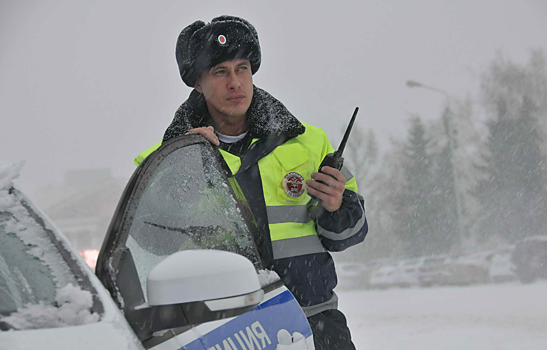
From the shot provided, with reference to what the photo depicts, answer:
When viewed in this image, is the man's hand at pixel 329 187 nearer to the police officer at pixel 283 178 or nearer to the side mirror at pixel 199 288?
the police officer at pixel 283 178

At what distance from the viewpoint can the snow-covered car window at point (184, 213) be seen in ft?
4.18

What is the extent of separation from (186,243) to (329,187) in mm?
797

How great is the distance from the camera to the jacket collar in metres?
2.24

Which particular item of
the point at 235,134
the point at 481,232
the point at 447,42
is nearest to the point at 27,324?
the point at 235,134

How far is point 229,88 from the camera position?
7.77 ft

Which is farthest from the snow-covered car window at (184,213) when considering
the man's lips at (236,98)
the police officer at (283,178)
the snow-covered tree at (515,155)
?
the snow-covered tree at (515,155)

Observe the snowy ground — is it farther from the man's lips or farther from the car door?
the car door

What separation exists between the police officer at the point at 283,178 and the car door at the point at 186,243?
356mm

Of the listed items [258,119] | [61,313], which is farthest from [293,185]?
[61,313]

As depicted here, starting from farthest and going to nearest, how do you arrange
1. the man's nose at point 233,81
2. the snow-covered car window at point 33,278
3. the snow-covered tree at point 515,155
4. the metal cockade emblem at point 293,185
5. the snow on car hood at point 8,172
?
the snow-covered tree at point 515,155
the man's nose at point 233,81
the metal cockade emblem at point 293,185
the snow on car hood at point 8,172
the snow-covered car window at point 33,278

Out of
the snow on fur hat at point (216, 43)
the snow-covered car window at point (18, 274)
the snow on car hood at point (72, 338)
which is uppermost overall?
the snow on fur hat at point (216, 43)

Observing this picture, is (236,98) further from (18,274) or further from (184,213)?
(18,274)

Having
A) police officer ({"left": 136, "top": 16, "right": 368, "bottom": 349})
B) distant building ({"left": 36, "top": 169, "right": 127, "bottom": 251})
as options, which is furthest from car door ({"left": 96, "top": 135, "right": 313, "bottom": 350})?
distant building ({"left": 36, "top": 169, "right": 127, "bottom": 251})

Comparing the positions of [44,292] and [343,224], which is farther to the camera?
[343,224]
